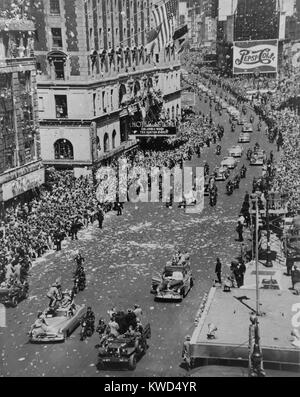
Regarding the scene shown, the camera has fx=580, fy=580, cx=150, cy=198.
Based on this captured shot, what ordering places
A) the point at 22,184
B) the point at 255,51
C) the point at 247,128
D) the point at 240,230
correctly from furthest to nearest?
1. the point at 247,128
2. the point at 255,51
3. the point at 22,184
4. the point at 240,230

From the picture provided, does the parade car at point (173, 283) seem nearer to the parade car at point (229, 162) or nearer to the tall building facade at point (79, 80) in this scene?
the tall building facade at point (79, 80)

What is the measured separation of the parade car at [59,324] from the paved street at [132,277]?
0.32m

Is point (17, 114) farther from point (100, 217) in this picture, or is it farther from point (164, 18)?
point (164, 18)

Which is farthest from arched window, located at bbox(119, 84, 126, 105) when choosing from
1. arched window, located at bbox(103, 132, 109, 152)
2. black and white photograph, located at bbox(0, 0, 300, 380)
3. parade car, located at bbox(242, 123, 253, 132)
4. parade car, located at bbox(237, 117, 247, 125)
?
parade car, located at bbox(237, 117, 247, 125)

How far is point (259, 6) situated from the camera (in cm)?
5931

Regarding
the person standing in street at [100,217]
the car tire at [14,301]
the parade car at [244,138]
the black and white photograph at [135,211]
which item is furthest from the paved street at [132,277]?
the parade car at [244,138]

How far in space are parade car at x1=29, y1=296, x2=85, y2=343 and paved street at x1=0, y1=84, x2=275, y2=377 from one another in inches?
12.5

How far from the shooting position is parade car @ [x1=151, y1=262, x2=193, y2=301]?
25.2 metres

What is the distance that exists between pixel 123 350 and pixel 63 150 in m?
34.9

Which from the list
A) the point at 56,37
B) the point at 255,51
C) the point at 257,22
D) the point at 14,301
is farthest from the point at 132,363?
the point at 257,22

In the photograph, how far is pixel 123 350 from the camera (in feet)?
63.6

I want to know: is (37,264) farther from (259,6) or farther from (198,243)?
(259,6)

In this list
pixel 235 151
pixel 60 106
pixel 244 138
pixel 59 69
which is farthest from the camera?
pixel 244 138

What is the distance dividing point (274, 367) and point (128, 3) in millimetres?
49388
